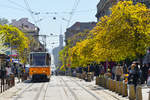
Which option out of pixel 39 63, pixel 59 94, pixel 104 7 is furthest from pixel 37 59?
pixel 104 7

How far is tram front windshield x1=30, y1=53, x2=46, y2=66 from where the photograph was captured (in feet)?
134

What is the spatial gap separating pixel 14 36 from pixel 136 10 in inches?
1503

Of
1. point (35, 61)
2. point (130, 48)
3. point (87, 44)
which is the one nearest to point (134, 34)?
point (130, 48)

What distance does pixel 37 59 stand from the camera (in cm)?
4091

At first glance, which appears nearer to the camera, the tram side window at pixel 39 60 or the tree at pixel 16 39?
the tram side window at pixel 39 60

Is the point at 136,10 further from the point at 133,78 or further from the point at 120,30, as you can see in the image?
the point at 133,78

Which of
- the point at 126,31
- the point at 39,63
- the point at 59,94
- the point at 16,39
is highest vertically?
the point at 16,39

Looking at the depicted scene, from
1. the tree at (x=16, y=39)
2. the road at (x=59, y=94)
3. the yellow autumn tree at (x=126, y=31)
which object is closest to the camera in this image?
the road at (x=59, y=94)

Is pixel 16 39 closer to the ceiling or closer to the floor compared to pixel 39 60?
closer to the ceiling

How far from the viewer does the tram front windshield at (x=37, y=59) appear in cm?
4078

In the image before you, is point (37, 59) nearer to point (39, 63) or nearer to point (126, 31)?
point (39, 63)

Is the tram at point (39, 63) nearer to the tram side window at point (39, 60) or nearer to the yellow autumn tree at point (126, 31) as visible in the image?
the tram side window at point (39, 60)

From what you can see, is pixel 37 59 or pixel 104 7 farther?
pixel 104 7

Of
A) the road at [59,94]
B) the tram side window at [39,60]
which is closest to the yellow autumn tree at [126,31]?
the road at [59,94]
